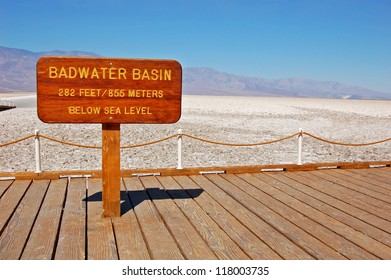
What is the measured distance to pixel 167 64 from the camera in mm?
5094

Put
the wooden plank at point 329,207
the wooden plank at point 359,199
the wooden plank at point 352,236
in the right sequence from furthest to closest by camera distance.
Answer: the wooden plank at point 359,199 → the wooden plank at point 329,207 → the wooden plank at point 352,236

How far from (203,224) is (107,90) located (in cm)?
194

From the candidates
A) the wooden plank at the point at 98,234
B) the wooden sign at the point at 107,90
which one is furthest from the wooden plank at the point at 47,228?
the wooden sign at the point at 107,90

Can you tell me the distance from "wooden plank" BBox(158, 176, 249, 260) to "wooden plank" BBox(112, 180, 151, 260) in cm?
65

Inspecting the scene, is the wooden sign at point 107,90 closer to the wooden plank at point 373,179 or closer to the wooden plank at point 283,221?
the wooden plank at point 283,221

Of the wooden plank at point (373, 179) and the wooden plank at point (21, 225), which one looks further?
the wooden plank at point (373, 179)

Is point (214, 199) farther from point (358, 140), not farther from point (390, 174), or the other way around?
point (358, 140)

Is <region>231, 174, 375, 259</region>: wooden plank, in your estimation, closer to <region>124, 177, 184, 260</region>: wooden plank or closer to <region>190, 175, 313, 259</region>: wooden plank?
<region>190, 175, 313, 259</region>: wooden plank

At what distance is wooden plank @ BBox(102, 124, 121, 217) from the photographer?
508cm

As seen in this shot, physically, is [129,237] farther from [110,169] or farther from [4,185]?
[4,185]

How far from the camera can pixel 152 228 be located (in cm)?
471

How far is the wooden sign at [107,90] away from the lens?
4.88 metres

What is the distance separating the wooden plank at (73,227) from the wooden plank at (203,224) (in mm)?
1236

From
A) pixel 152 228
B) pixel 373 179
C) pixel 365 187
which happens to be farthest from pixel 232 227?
pixel 373 179
